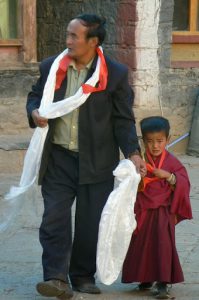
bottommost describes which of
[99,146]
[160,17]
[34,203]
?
[34,203]

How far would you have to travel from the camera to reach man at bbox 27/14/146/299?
211 inches

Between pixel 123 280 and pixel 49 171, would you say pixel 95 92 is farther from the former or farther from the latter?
pixel 123 280

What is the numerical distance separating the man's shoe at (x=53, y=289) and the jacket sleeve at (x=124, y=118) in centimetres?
86

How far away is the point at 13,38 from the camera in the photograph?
10.1m

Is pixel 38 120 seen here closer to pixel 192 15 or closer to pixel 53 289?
pixel 53 289

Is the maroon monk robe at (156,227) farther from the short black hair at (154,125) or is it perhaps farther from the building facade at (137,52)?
the building facade at (137,52)

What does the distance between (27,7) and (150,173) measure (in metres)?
4.88

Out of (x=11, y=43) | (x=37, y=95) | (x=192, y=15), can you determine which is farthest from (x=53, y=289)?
(x=192, y=15)

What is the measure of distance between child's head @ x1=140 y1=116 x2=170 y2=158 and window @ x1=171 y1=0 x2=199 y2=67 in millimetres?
5243

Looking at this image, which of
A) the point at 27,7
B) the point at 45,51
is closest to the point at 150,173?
the point at 27,7

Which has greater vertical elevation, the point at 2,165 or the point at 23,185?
the point at 23,185

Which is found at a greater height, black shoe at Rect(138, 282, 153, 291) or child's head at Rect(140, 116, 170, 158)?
child's head at Rect(140, 116, 170, 158)

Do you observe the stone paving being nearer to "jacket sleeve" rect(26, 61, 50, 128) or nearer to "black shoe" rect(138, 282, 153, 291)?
"black shoe" rect(138, 282, 153, 291)

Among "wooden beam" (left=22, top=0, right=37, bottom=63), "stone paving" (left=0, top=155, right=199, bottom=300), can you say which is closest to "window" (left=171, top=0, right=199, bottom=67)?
"wooden beam" (left=22, top=0, right=37, bottom=63)
